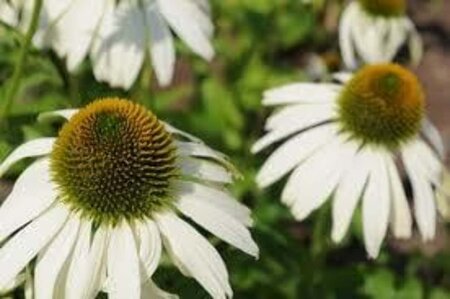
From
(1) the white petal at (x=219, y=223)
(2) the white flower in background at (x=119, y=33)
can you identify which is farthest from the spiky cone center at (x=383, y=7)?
(1) the white petal at (x=219, y=223)

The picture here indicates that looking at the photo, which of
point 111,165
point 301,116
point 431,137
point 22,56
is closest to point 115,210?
point 111,165

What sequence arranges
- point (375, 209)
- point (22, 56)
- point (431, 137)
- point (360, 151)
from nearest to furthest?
1. point (22, 56)
2. point (375, 209)
3. point (360, 151)
4. point (431, 137)

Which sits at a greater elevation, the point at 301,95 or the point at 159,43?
the point at 159,43

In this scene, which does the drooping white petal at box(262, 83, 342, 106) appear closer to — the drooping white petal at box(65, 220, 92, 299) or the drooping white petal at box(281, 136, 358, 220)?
the drooping white petal at box(281, 136, 358, 220)

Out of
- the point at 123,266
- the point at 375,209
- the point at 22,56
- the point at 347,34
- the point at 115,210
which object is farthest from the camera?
the point at 347,34

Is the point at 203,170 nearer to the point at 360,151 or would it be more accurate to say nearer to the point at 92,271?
the point at 92,271

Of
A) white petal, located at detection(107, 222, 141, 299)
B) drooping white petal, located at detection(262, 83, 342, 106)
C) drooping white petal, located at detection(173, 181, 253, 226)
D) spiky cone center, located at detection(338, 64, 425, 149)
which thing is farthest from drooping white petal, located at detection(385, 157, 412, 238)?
white petal, located at detection(107, 222, 141, 299)

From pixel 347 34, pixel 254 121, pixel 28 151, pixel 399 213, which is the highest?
pixel 28 151
